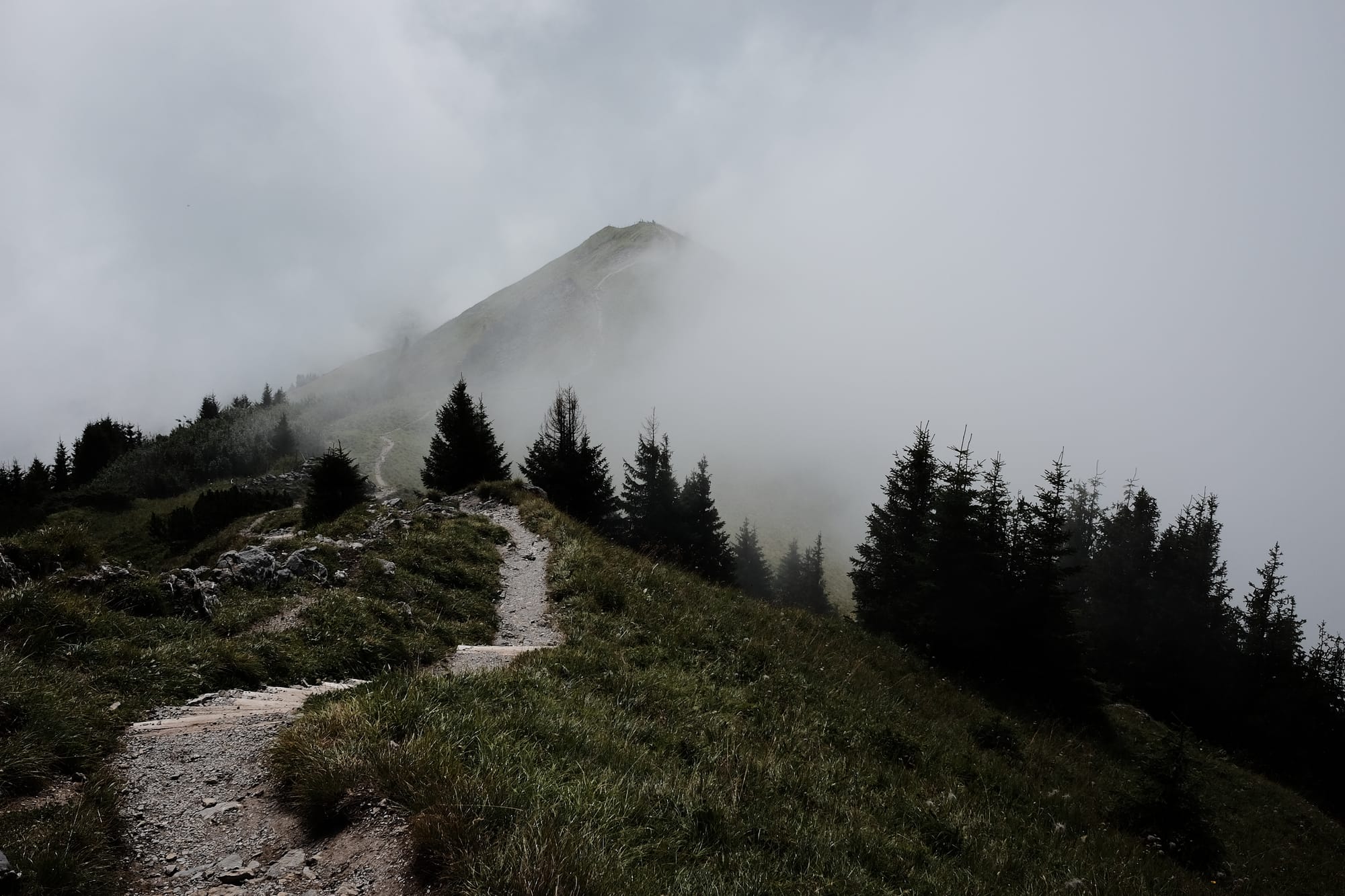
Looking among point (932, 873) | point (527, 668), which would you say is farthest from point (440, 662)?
point (932, 873)

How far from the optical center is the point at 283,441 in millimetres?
94375

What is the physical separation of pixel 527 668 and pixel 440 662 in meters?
2.85

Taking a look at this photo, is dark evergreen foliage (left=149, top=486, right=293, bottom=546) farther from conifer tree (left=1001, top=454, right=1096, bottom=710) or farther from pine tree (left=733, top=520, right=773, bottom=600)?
conifer tree (left=1001, top=454, right=1096, bottom=710)

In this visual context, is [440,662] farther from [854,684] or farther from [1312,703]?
[1312,703]

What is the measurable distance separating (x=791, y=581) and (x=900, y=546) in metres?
37.7

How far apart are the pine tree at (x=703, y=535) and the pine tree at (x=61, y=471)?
104m

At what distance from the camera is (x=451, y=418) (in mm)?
40656

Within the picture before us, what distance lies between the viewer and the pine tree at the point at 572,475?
36.7m

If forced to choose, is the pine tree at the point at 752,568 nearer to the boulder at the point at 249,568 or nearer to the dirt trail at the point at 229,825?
the boulder at the point at 249,568

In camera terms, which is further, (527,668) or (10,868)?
(527,668)

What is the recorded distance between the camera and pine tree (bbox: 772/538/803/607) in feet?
217

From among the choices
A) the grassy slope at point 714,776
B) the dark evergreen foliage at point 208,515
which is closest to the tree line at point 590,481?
the dark evergreen foliage at point 208,515

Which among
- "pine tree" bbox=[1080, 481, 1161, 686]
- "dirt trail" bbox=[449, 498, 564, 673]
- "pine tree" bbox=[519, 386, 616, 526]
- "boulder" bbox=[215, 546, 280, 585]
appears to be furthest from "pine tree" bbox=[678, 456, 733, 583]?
"boulder" bbox=[215, 546, 280, 585]

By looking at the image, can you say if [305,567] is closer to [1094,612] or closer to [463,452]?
[463,452]
